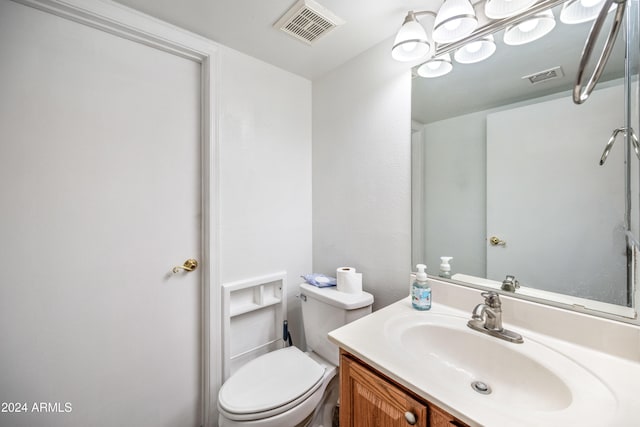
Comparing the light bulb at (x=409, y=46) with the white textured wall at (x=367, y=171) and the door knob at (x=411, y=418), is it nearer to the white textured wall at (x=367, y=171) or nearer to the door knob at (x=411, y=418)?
the white textured wall at (x=367, y=171)

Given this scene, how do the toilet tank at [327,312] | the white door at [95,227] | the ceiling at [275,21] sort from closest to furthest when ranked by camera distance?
the white door at [95,227] → the ceiling at [275,21] → the toilet tank at [327,312]

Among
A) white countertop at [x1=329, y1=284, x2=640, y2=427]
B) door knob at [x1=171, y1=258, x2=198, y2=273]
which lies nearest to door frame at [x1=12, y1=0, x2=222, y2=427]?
door knob at [x1=171, y1=258, x2=198, y2=273]

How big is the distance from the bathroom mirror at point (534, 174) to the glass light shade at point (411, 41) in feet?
0.49

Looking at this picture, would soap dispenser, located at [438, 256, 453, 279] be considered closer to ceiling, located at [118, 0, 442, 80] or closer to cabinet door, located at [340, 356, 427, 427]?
cabinet door, located at [340, 356, 427, 427]

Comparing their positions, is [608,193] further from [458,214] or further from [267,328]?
[267,328]

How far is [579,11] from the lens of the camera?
0.82m

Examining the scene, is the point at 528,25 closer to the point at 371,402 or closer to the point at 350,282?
the point at 350,282

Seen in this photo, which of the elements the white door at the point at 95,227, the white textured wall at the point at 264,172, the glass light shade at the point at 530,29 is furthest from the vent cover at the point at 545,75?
the white door at the point at 95,227

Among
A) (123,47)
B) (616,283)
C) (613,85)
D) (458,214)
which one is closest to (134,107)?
(123,47)

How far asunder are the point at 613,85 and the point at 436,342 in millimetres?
981

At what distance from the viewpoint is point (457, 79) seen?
1130mm

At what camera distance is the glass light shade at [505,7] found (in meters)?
0.85

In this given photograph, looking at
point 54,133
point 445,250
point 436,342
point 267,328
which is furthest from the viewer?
point 267,328

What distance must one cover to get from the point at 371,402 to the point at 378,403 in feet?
0.09
